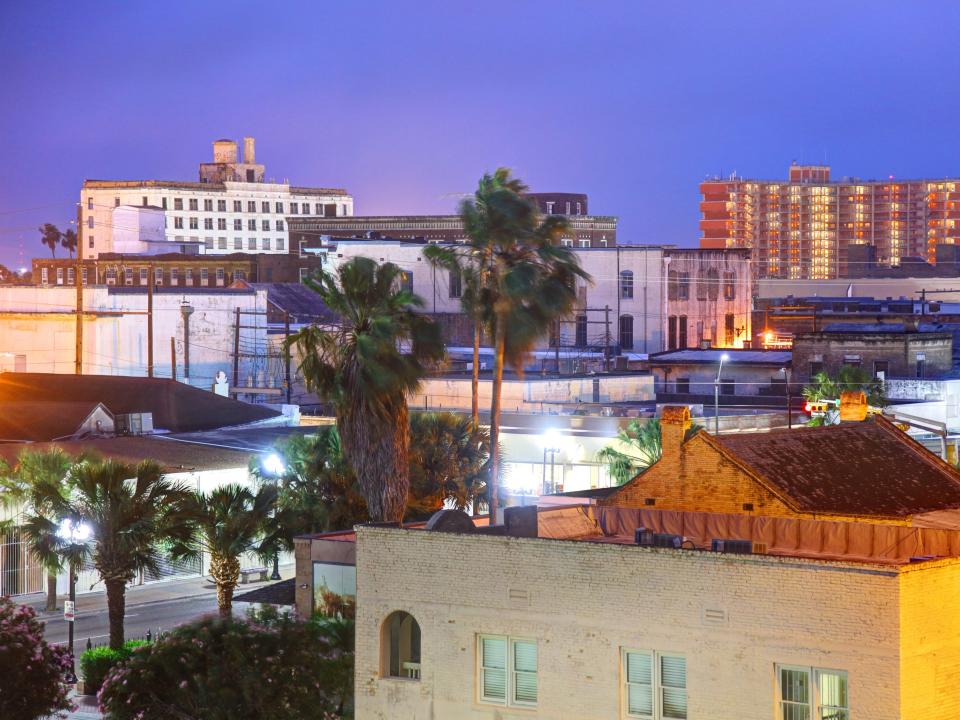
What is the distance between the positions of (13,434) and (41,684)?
30103mm

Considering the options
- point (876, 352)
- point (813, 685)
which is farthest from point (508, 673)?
point (876, 352)

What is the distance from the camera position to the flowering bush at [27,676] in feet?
120

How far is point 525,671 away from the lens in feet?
92.7

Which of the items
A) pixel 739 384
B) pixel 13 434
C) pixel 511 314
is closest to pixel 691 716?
pixel 511 314

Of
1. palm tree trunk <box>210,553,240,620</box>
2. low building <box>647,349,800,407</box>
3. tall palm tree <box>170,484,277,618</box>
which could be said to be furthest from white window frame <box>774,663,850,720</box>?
low building <box>647,349,800,407</box>

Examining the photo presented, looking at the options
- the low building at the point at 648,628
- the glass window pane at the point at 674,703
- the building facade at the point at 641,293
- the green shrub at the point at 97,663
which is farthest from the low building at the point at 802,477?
the building facade at the point at 641,293

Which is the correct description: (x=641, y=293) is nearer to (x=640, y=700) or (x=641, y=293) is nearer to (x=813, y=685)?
(x=640, y=700)

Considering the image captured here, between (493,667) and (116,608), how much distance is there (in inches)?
609

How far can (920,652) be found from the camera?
25.0m

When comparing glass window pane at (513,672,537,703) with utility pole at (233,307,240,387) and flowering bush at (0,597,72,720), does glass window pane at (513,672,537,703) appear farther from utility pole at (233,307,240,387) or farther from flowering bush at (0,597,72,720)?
utility pole at (233,307,240,387)

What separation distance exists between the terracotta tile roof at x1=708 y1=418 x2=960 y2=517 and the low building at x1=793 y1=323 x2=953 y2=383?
42.7m

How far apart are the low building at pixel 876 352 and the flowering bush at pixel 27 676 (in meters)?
50.7

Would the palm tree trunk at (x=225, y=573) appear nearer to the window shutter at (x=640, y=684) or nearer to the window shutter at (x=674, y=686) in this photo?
the window shutter at (x=640, y=684)

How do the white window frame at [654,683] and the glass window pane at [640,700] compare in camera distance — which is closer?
the white window frame at [654,683]
